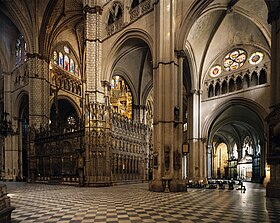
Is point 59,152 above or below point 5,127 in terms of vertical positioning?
below

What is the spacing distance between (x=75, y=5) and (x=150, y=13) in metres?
14.5

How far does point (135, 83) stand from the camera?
29703 mm

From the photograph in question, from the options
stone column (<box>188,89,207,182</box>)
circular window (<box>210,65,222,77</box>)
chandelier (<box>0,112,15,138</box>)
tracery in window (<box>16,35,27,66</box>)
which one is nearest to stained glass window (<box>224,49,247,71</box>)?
circular window (<box>210,65,222,77</box>)

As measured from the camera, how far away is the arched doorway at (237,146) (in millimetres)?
30516

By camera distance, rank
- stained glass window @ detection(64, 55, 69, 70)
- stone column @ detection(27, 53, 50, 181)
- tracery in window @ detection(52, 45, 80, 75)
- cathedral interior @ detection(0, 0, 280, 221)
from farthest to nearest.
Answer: stained glass window @ detection(64, 55, 69, 70) → tracery in window @ detection(52, 45, 80, 75) → stone column @ detection(27, 53, 50, 181) → cathedral interior @ detection(0, 0, 280, 221)

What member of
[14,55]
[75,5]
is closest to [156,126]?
[75,5]

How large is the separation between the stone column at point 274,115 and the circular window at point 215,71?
44.0 feet

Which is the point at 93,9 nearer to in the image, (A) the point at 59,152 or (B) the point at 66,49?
(A) the point at 59,152

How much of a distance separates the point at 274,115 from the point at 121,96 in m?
19.3

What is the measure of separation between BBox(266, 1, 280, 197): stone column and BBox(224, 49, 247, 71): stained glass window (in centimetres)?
1227

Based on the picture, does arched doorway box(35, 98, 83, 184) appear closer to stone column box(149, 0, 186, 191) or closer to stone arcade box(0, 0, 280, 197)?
stone arcade box(0, 0, 280, 197)

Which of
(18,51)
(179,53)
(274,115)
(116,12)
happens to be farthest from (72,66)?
(274,115)

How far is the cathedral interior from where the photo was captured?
15.7 m

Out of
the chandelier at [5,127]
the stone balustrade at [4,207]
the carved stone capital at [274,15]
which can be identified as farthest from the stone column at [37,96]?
the carved stone capital at [274,15]
